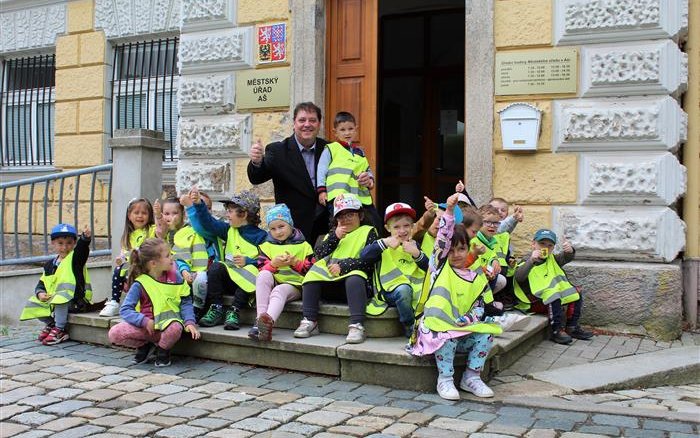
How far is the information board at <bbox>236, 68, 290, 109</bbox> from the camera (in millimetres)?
7383

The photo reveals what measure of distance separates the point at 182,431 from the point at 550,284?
3.25m

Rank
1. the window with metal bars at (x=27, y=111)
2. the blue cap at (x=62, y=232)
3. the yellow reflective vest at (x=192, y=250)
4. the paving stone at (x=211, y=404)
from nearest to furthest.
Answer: the paving stone at (x=211, y=404), the yellow reflective vest at (x=192, y=250), the blue cap at (x=62, y=232), the window with metal bars at (x=27, y=111)

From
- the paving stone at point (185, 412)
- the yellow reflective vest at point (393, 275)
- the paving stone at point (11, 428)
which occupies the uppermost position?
the yellow reflective vest at point (393, 275)

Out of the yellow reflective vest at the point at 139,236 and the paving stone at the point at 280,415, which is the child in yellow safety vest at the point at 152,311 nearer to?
the yellow reflective vest at the point at 139,236

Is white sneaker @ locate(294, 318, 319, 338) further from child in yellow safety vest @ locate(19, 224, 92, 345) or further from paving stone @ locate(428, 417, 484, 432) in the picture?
child in yellow safety vest @ locate(19, 224, 92, 345)

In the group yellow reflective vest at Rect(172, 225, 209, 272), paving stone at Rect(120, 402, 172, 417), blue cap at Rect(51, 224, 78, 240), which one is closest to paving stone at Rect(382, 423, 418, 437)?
paving stone at Rect(120, 402, 172, 417)

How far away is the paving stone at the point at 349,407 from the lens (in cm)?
412

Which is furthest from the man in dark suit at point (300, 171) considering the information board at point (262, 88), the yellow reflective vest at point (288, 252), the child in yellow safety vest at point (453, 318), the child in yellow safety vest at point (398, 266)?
the child in yellow safety vest at point (453, 318)

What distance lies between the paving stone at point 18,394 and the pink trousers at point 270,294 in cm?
153

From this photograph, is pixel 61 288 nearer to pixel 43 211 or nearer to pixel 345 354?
pixel 345 354

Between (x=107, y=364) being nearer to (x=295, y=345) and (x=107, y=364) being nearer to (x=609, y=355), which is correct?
(x=295, y=345)

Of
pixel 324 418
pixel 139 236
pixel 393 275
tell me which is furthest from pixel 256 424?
pixel 139 236

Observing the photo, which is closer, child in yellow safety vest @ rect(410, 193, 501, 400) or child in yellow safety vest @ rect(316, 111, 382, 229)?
child in yellow safety vest @ rect(410, 193, 501, 400)

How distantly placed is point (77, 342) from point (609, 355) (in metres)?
4.30
